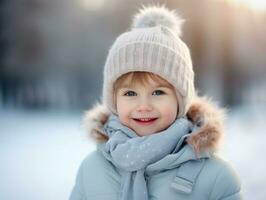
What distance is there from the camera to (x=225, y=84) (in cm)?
780

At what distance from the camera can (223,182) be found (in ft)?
5.22

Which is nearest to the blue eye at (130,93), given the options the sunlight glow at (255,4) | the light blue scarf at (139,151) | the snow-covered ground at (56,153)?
the light blue scarf at (139,151)

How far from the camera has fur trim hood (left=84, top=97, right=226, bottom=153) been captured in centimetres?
162

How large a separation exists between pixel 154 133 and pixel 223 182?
0.24 meters

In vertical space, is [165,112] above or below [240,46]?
below

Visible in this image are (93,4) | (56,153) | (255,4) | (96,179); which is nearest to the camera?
(96,179)

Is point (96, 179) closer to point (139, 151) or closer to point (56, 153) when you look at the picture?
point (139, 151)

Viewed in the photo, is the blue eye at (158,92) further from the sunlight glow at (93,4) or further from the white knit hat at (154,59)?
the sunlight glow at (93,4)

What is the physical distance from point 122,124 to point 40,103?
20.8ft

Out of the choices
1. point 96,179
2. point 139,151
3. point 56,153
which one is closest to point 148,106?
point 139,151

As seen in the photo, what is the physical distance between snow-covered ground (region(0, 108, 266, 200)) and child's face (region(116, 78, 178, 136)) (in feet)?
0.73

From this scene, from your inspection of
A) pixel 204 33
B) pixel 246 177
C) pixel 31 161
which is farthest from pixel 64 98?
pixel 246 177

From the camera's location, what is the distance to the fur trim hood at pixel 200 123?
Answer: 162cm

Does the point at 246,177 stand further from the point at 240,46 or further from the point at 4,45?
the point at 4,45
